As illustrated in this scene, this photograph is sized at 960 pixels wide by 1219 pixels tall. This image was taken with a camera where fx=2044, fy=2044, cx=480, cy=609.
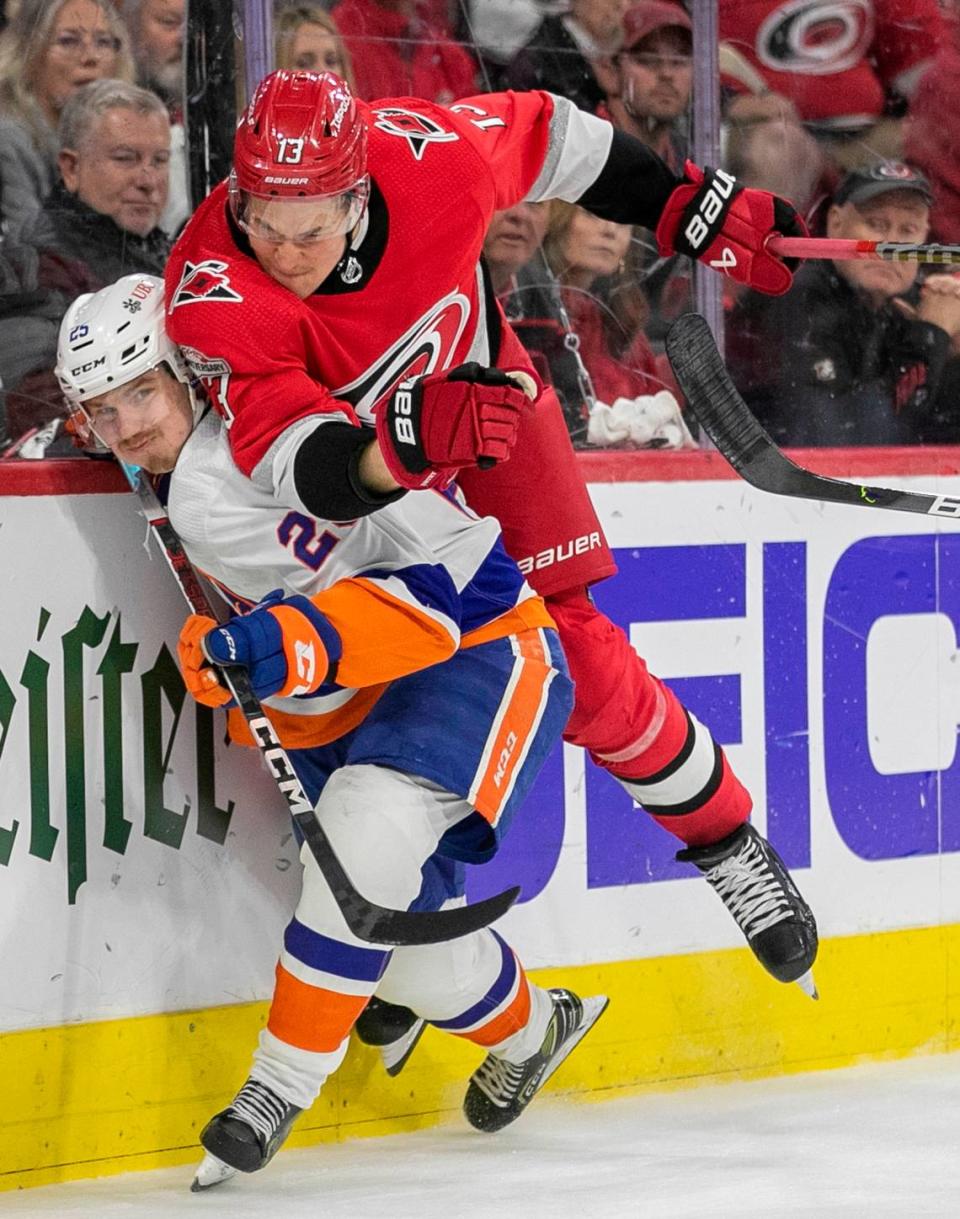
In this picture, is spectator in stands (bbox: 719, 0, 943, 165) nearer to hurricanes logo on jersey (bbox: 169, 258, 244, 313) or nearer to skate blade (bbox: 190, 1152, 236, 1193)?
hurricanes logo on jersey (bbox: 169, 258, 244, 313)

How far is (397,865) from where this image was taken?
2.35 metres

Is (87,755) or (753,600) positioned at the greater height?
(87,755)

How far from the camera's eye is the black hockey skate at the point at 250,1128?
7.80 feet

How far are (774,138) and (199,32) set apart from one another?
39.0 inches

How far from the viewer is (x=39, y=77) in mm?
2564

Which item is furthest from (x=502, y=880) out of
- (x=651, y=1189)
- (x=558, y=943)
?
(x=651, y=1189)

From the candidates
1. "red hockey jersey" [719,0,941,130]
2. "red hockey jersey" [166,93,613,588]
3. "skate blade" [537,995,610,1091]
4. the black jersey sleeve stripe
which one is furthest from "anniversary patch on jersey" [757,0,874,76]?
"skate blade" [537,995,610,1091]

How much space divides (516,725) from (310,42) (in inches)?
39.5

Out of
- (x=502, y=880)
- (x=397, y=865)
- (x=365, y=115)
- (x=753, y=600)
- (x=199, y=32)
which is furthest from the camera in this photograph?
(x=753, y=600)

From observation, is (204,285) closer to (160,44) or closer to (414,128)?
(414,128)

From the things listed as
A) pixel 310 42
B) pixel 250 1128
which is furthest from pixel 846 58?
pixel 250 1128

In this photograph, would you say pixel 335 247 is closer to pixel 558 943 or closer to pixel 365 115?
pixel 365 115

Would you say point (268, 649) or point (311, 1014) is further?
point (311, 1014)

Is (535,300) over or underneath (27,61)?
underneath
